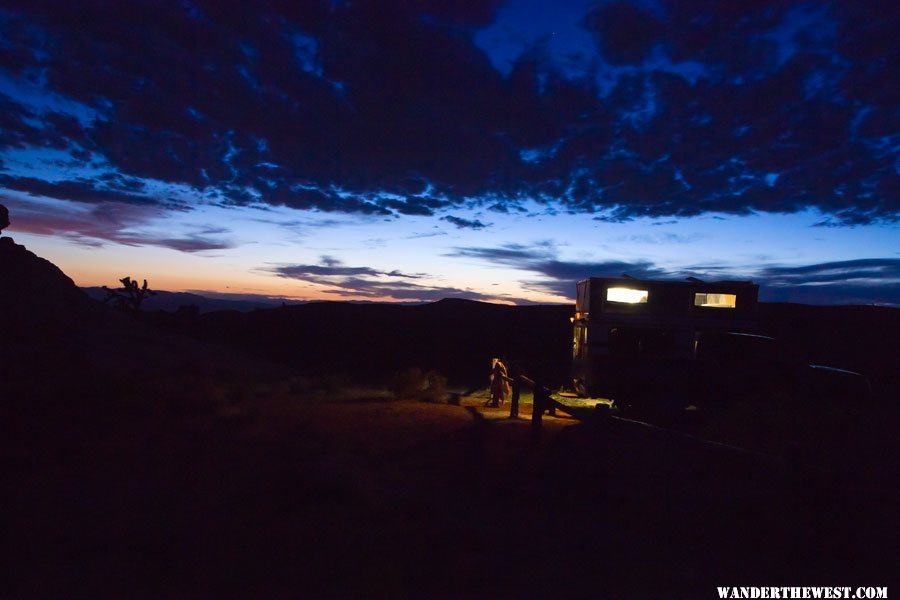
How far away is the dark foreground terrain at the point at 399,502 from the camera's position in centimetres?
411

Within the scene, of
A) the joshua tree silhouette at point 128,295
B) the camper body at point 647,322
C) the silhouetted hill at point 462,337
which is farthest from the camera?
the joshua tree silhouette at point 128,295

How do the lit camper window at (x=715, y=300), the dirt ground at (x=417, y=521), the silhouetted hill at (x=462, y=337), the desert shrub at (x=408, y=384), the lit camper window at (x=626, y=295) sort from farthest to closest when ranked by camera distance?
the silhouetted hill at (x=462, y=337)
the desert shrub at (x=408, y=384)
the lit camper window at (x=715, y=300)
the lit camper window at (x=626, y=295)
the dirt ground at (x=417, y=521)

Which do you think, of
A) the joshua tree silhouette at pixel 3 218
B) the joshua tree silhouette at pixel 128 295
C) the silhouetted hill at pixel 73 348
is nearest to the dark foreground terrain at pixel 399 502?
the silhouetted hill at pixel 73 348

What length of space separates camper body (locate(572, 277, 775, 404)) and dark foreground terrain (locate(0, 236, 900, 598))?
88.2 inches

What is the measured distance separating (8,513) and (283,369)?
1812 centimetres

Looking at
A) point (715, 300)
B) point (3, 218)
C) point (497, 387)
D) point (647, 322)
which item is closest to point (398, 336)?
point (3, 218)

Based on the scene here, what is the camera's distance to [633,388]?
12.4 meters

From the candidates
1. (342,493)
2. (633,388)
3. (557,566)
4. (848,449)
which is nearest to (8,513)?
(342,493)

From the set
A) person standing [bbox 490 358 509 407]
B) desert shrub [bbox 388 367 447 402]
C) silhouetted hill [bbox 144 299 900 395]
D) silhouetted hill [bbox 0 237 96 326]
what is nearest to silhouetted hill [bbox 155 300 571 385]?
silhouetted hill [bbox 144 299 900 395]

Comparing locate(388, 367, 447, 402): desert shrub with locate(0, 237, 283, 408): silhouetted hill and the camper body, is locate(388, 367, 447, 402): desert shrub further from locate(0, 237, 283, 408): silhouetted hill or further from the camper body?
locate(0, 237, 283, 408): silhouetted hill

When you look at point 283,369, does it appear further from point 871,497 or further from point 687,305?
point 871,497

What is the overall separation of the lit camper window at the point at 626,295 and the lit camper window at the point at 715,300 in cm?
148

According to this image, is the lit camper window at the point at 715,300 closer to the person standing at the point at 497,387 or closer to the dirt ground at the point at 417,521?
the person standing at the point at 497,387

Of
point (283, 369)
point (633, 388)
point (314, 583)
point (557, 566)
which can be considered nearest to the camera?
point (314, 583)
